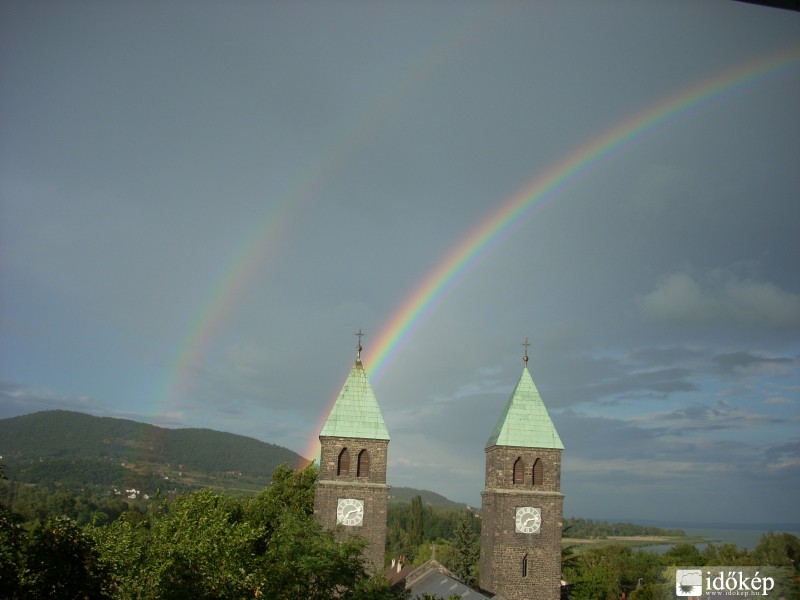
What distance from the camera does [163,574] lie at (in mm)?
21188

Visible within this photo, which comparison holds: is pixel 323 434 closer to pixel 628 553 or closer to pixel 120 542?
pixel 120 542

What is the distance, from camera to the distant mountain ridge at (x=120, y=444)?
481ft

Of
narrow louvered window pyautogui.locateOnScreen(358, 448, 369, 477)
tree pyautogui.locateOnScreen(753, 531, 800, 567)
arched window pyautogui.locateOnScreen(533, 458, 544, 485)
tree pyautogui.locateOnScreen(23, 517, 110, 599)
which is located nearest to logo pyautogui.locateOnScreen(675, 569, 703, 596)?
arched window pyautogui.locateOnScreen(533, 458, 544, 485)

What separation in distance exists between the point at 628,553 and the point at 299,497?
204 feet

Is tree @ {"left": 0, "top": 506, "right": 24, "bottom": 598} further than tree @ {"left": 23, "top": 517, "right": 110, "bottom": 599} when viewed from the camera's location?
No

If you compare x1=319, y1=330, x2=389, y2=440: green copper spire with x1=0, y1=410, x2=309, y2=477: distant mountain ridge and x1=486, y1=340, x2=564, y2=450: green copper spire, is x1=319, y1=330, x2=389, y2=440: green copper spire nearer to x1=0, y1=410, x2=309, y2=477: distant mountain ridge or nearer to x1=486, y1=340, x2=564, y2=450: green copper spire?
x1=486, y1=340, x2=564, y2=450: green copper spire

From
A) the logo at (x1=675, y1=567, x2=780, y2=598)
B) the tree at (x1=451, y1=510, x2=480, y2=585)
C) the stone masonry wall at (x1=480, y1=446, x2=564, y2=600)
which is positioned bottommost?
the tree at (x1=451, y1=510, x2=480, y2=585)

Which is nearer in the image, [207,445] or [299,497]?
[299,497]

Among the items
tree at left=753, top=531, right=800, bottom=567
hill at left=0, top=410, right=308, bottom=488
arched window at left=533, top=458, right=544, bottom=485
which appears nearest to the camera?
arched window at left=533, top=458, right=544, bottom=485

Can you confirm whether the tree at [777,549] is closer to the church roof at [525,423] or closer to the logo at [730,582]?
the logo at [730,582]

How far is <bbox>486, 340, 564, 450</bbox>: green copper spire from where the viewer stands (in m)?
35.2

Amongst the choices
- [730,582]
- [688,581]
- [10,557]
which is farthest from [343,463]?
[688,581]

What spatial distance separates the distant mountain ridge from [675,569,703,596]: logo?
103329mm

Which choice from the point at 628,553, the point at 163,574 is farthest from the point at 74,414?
the point at 163,574
